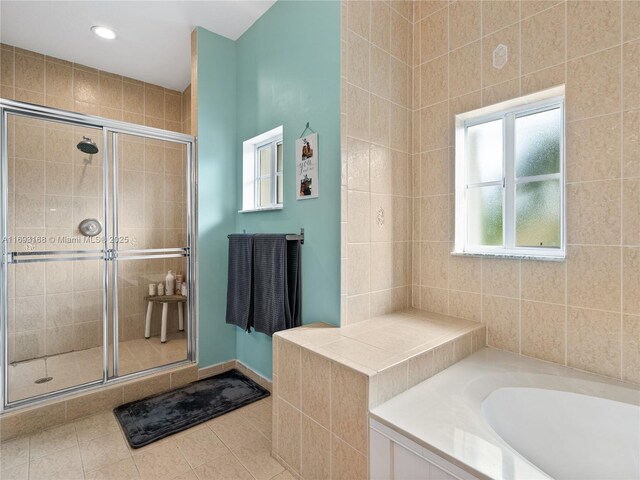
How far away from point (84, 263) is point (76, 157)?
710 mm

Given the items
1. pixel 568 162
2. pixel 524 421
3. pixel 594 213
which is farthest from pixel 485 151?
pixel 524 421

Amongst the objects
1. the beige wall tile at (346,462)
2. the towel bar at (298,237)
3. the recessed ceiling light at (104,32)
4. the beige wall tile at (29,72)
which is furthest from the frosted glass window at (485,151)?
the beige wall tile at (29,72)

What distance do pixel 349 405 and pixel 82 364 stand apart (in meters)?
1.98

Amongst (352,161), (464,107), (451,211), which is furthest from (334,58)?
(451,211)

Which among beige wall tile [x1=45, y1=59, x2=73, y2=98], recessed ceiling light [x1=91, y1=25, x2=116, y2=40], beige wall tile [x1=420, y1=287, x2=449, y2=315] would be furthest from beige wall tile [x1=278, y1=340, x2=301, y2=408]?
beige wall tile [x1=45, y1=59, x2=73, y2=98]

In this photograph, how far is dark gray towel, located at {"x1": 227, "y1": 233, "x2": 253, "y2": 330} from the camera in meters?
2.28

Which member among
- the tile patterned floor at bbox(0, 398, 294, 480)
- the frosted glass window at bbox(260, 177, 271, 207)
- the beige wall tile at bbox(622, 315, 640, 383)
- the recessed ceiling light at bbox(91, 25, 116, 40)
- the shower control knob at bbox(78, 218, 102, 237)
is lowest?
the tile patterned floor at bbox(0, 398, 294, 480)

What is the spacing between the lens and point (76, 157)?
2.13 meters

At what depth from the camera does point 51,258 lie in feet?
6.66

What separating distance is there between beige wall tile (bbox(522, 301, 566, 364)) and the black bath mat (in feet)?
5.59

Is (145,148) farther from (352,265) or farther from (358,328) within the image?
(358,328)

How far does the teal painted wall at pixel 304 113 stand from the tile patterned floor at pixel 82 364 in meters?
0.63

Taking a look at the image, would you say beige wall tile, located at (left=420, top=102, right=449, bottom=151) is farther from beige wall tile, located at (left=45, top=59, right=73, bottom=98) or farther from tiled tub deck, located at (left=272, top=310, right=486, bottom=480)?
beige wall tile, located at (left=45, top=59, right=73, bottom=98)

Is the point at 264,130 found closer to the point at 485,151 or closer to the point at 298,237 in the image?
the point at 298,237
